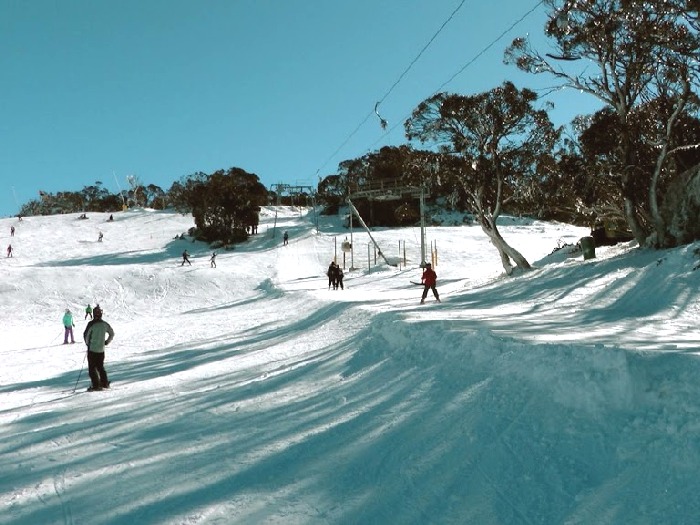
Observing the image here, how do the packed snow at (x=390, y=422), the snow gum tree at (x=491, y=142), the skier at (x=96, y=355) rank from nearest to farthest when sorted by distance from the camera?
the packed snow at (x=390, y=422)
the skier at (x=96, y=355)
the snow gum tree at (x=491, y=142)

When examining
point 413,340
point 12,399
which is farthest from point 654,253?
point 12,399

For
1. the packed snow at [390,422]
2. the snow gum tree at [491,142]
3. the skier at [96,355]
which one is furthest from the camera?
the snow gum tree at [491,142]

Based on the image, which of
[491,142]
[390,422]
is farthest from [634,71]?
[390,422]

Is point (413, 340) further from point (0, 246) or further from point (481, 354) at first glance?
point (0, 246)

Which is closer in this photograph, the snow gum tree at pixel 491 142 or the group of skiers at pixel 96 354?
the group of skiers at pixel 96 354

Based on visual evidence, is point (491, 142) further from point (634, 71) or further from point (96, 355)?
point (96, 355)

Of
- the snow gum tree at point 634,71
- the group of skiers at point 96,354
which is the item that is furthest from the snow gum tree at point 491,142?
the group of skiers at point 96,354

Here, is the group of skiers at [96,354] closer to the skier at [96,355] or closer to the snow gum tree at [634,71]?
the skier at [96,355]

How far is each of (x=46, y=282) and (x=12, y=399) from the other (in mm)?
24899

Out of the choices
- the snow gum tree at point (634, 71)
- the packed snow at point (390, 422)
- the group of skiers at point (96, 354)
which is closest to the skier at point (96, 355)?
the group of skiers at point (96, 354)

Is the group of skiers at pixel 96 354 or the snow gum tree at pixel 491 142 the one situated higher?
the snow gum tree at pixel 491 142

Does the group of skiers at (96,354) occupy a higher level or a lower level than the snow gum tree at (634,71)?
lower

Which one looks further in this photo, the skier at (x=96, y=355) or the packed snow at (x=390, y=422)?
the skier at (x=96, y=355)

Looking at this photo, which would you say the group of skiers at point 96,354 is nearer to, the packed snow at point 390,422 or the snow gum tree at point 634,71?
the packed snow at point 390,422
